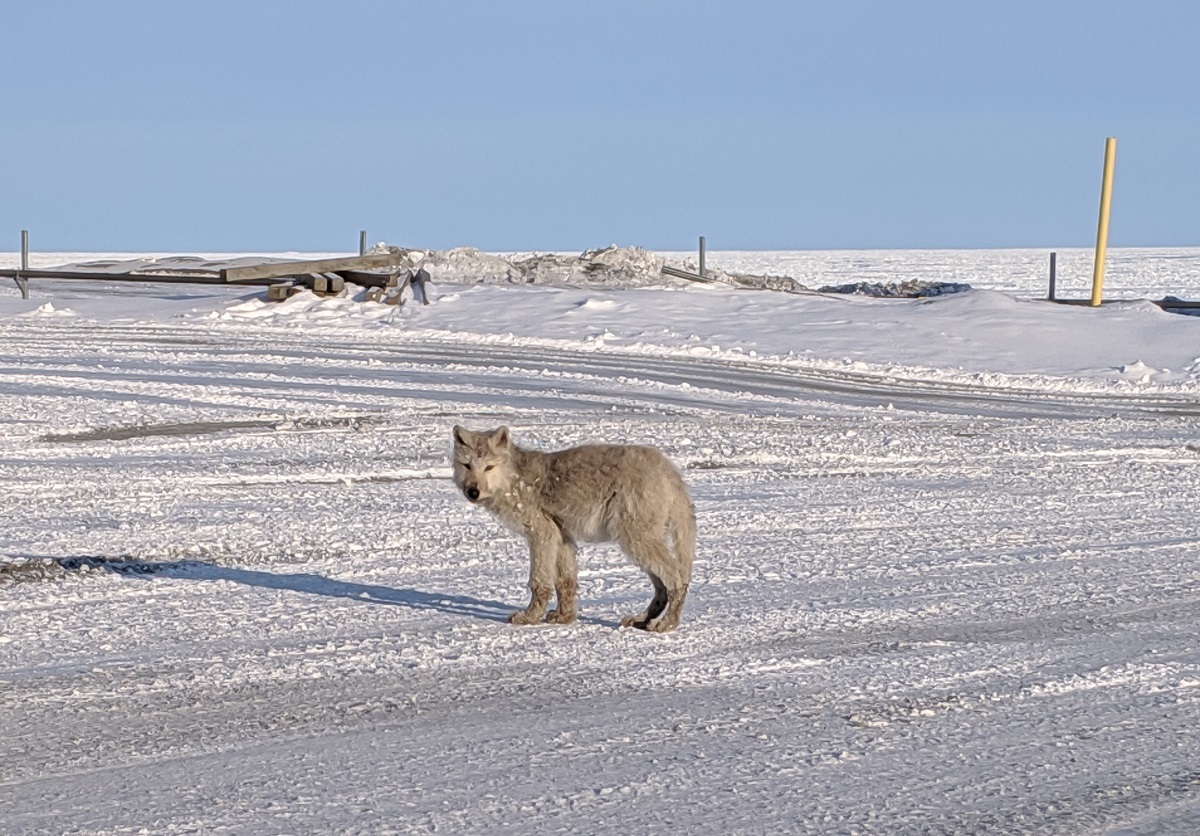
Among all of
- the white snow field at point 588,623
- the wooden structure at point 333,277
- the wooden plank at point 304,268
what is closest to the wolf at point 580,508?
the white snow field at point 588,623

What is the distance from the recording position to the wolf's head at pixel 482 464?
8367 millimetres

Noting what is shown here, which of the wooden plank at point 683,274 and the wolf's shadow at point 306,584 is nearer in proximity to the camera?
the wolf's shadow at point 306,584

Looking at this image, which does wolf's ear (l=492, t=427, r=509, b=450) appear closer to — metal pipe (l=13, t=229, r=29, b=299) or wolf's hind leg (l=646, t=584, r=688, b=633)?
wolf's hind leg (l=646, t=584, r=688, b=633)

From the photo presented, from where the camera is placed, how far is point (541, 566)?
852cm

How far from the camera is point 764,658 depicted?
308 inches

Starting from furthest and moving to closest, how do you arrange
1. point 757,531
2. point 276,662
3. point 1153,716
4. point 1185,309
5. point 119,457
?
point 1185,309 < point 119,457 < point 757,531 < point 276,662 < point 1153,716

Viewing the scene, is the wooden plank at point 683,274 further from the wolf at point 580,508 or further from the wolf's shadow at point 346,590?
the wolf at point 580,508

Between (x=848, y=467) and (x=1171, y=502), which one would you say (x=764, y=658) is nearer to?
(x=1171, y=502)

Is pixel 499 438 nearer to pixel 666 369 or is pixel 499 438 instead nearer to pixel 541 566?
pixel 541 566

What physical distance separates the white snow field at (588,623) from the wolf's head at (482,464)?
712 millimetres

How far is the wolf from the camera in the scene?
8352mm

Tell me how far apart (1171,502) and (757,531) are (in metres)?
3.63

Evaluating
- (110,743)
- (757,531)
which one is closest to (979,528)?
(757,531)

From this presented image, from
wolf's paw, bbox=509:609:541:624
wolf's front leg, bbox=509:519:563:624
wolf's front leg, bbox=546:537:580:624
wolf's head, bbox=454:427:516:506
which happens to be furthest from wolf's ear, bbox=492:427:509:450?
wolf's paw, bbox=509:609:541:624
